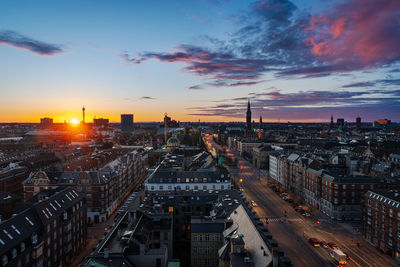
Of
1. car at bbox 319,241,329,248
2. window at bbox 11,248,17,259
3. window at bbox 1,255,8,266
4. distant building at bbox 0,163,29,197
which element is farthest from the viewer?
distant building at bbox 0,163,29,197

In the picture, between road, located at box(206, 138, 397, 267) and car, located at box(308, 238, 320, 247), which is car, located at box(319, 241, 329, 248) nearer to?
car, located at box(308, 238, 320, 247)

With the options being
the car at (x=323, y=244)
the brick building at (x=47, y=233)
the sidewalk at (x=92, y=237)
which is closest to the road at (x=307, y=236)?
the car at (x=323, y=244)

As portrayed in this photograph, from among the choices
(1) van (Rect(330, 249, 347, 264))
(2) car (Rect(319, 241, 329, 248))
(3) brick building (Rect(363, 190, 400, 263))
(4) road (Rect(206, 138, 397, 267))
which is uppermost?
(3) brick building (Rect(363, 190, 400, 263))

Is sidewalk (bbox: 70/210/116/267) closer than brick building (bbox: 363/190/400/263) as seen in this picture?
No

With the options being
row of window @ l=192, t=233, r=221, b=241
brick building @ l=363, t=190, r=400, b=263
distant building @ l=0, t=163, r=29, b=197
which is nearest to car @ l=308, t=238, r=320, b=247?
brick building @ l=363, t=190, r=400, b=263

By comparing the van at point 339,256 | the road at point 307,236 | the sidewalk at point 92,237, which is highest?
the van at point 339,256

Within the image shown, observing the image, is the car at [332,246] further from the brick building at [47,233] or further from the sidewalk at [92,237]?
the brick building at [47,233]

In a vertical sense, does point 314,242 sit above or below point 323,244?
above

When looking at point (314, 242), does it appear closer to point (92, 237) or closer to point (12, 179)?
point (92, 237)

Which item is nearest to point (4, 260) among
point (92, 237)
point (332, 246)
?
point (92, 237)
